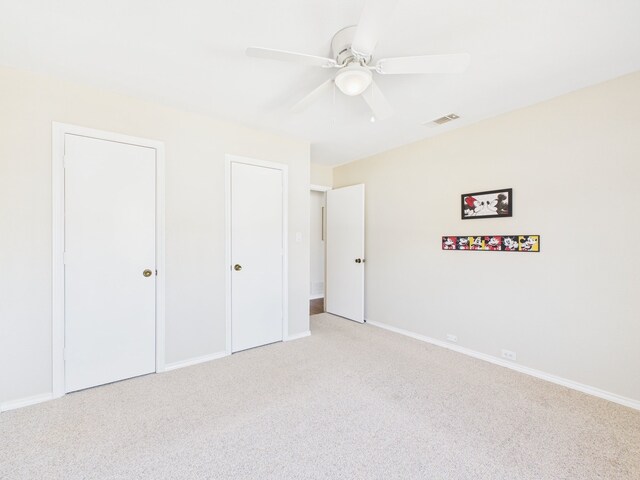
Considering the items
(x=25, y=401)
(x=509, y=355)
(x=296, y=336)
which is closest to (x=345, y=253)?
(x=296, y=336)

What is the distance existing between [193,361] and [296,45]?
2795 millimetres

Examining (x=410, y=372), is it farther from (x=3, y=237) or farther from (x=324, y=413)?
(x=3, y=237)

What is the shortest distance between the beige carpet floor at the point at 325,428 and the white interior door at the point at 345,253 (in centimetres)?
157

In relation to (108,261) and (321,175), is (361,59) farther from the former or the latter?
(321,175)

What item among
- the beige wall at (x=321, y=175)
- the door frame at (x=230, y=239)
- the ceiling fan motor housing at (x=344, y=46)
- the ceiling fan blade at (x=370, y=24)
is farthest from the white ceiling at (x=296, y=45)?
the beige wall at (x=321, y=175)

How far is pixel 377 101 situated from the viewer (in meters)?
2.03

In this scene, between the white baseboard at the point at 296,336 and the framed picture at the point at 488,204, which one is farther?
the white baseboard at the point at 296,336

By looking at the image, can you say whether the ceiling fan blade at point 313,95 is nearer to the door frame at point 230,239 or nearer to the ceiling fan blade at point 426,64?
the ceiling fan blade at point 426,64

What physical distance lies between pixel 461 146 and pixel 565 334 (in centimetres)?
198

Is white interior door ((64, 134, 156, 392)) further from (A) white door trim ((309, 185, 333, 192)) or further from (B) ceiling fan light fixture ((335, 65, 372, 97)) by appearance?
(A) white door trim ((309, 185, 333, 192))

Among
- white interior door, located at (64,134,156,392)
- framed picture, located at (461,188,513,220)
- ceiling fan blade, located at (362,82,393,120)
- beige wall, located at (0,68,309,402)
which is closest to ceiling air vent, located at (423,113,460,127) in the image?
framed picture, located at (461,188,513,220)

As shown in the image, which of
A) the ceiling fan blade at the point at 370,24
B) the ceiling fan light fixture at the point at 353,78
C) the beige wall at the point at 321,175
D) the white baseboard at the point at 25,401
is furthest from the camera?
the beige wall at the point at 321,175

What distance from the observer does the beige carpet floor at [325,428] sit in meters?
1.58

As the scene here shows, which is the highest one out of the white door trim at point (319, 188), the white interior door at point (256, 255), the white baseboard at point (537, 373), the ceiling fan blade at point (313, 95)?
the ceiling fan blade at point (313, 95)
